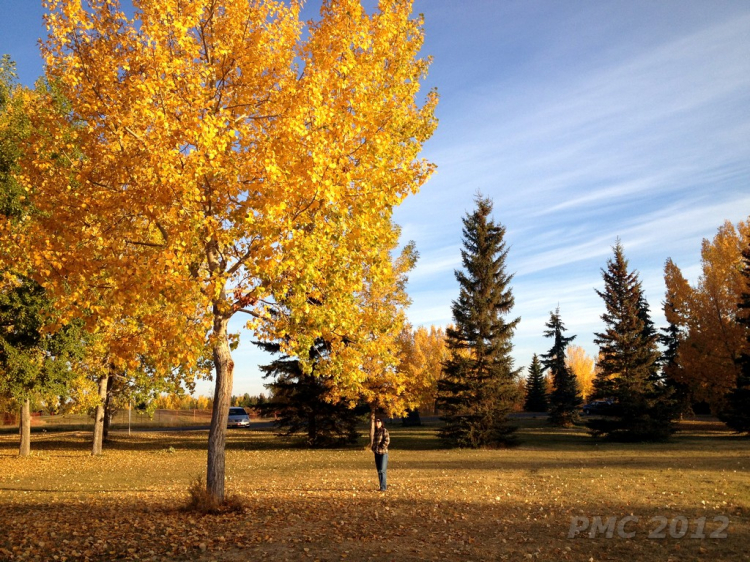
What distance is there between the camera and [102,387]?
25.2 metres

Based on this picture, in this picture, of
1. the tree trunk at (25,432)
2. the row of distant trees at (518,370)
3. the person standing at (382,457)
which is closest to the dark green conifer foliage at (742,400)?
the row of distant trees at (518,370)

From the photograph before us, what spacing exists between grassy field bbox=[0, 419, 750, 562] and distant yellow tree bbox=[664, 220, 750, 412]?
14141mm

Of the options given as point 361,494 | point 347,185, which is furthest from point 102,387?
point 347,185

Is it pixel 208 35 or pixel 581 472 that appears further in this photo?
pixel 581 472

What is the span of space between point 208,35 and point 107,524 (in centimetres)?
922

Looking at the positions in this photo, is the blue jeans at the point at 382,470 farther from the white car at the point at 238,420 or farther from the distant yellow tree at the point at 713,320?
the white car at the point at 238,420

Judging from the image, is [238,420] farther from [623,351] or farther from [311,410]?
[623,351]

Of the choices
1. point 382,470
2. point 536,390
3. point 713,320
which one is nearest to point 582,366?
point 536,390

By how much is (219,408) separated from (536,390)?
195 feet

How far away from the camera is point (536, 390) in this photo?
63500mm

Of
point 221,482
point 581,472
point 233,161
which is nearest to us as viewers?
point 233,161

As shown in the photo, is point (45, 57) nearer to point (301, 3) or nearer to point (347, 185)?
point (301, 3)

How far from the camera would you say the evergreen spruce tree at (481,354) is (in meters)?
26.7

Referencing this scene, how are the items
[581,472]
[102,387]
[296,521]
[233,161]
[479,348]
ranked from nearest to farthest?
[233,161]
[296,521]
[581,472]
[102,387]
[479,348]
